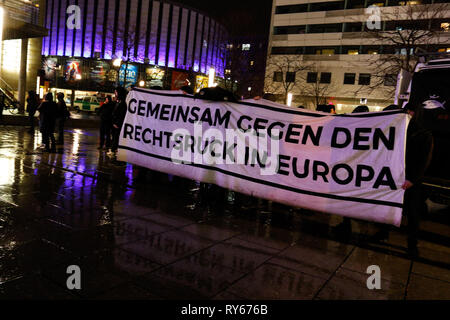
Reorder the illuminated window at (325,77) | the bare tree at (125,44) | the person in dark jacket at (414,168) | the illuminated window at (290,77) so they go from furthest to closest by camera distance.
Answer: the bare tree at (125,44), the illuminated window at (290,77), the illuminated window at (325,77), the person in dark jacket at (414,168)

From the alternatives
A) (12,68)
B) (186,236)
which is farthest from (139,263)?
(12,68)

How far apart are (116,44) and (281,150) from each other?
2487 inches

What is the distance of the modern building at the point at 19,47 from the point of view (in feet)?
76.8

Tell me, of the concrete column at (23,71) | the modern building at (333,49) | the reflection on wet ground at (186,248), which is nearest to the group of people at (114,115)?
the reflection on wet ground at (186,248)

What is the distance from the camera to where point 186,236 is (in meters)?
4.54

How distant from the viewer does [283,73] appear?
52.4 meters

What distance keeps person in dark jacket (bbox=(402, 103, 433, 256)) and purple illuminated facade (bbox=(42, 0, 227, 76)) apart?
61.3 meters

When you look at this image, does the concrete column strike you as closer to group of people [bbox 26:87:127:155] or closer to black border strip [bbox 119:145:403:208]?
group of people [bbox 26:87:127:155]

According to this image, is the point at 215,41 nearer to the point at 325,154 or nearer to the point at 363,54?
the point at 363,54

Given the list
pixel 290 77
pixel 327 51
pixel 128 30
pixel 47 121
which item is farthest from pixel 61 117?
pixel 128 30

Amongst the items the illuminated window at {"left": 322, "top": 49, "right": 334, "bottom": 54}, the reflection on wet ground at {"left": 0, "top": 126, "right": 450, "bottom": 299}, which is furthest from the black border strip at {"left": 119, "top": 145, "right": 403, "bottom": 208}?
the illuminated window at {"left": 322, "top": 49, "right": 334, "bottom": 54}

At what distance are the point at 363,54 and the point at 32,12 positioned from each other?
41363 mm

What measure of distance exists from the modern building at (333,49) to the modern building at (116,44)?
53.9 ft

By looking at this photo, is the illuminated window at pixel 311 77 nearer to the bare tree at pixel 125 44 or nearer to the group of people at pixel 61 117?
the bare tree at pixel 125 44
